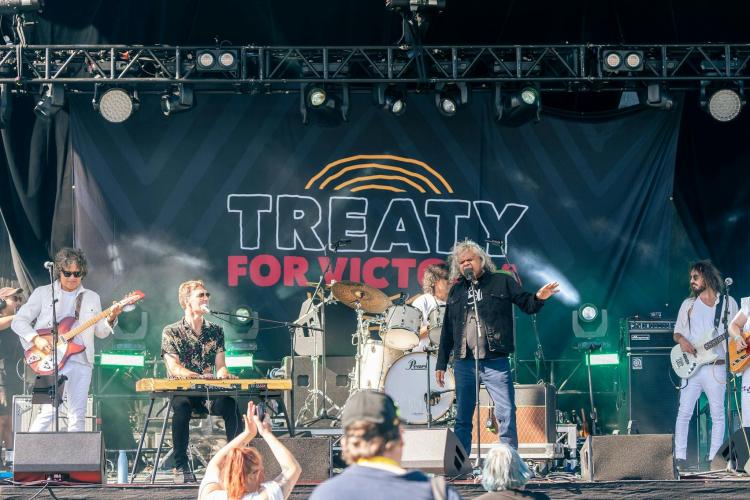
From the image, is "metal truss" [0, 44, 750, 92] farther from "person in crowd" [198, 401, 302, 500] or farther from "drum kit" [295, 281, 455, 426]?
"person in crowd" [198, 401, 302, 500]

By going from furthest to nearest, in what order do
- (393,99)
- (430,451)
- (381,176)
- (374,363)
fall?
(381,176), (393,99), (374,363), (430,451)

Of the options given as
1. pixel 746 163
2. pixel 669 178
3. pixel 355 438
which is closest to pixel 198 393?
pixel 355 438

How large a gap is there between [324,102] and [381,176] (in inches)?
57.4

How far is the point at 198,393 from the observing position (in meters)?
9.39

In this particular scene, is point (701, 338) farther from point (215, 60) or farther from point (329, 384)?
point (215, 60)

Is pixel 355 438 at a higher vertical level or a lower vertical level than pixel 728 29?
lower

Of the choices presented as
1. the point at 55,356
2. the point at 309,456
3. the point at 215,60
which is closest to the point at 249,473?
the point at 309,456

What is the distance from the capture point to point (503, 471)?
5.75 metres

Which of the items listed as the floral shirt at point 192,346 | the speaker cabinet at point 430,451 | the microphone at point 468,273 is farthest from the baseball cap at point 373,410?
the floral shirt at point 192,346

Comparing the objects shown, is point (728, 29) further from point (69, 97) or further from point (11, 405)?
point (11, 405)

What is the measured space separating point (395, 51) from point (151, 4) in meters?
2.67

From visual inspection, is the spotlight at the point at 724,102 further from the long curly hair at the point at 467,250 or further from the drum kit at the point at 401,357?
the long curly hair at the point at 467,250

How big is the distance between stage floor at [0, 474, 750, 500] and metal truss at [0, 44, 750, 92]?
4.93m

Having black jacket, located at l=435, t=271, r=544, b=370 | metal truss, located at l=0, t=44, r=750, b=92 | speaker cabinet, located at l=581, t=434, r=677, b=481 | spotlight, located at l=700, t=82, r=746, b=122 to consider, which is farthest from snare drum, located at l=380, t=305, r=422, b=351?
spotlight, located at l=700, t=82, r=746, b=122
